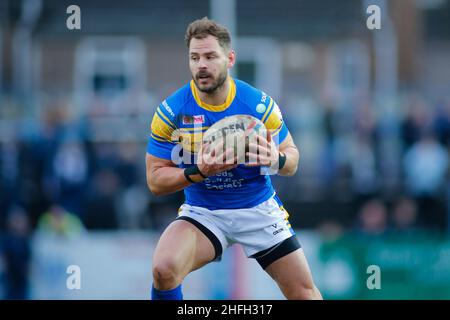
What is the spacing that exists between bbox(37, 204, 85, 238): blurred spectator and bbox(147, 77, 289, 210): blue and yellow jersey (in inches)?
267

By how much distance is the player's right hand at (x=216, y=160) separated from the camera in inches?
261

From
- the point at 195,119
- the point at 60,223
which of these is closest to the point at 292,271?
the point at 195,119

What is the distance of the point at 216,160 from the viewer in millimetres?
6629

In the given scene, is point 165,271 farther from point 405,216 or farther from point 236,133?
point 405,216

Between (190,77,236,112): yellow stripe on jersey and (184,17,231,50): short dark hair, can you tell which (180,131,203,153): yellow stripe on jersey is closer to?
(190,77,236,112): yellow stripe on jersey

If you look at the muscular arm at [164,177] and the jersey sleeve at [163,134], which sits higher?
the jersey sleeve at [163,134]

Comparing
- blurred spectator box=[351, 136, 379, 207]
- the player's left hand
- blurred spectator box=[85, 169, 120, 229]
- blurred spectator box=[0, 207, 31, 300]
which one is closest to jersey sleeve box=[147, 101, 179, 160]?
the player's left hand

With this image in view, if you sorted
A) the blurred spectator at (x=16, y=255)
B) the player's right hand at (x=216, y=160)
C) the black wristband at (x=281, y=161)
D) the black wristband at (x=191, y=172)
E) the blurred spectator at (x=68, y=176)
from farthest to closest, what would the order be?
the blurred spectator at (x=68, y=176), the blurred spectator at (x=16, y=255), the black wristband at (x=281, y=161), the black wristband at (x=191, y=172), the player's right hand at (x=216, y=160)

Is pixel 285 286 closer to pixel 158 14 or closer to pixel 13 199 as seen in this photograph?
pixel 13 199

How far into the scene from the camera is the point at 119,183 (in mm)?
14469

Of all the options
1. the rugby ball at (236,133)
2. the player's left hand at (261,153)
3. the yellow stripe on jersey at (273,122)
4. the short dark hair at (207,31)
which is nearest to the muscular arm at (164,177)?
the rugby ball at (236,133)

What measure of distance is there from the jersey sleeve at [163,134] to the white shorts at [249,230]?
56 centimetres

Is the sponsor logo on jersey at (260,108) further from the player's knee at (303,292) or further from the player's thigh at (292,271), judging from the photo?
the player's knee at (303,292)
